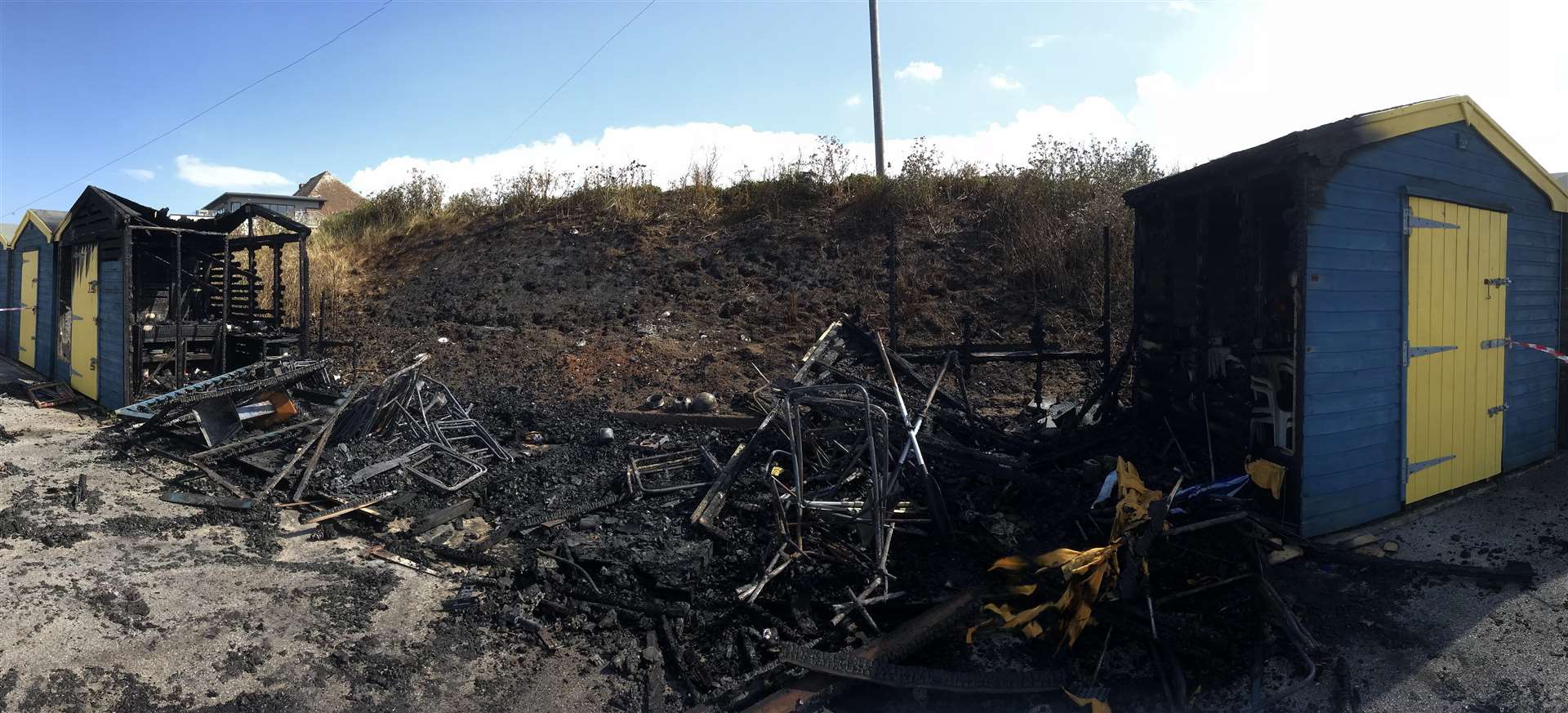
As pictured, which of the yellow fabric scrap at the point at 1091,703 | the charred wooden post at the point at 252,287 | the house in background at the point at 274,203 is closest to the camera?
the yellow fabric scrap at the point at 1091,703

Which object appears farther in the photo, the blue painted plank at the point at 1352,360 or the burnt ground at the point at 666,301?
the burnt ground at the point at 666,301

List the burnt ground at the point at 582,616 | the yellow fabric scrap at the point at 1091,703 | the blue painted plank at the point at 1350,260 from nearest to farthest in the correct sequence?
the yellow fabric scrap at the point at 1091,703 → the burnt ground at the point at 582,616 → the blue painted plank at the point at 1350,260

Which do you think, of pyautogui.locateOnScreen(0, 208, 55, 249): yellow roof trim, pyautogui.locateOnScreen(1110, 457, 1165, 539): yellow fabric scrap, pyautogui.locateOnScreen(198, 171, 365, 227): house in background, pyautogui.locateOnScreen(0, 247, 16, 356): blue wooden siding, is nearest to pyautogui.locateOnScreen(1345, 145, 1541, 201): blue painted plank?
pyautogui.locateOnScreen(1110, 457, 1165, 539): yellow fabric scrap

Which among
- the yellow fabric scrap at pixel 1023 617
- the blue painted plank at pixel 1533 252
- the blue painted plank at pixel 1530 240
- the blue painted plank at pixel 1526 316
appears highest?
the blue painted plank at pixel 1530 240

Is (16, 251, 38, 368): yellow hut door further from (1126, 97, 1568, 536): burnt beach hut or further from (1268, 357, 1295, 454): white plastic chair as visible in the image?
(1268, 357, 1295, 454): white plastic chair

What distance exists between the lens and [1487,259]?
689 centimetres

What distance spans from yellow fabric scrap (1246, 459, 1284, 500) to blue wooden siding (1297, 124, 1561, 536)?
0.49 feet

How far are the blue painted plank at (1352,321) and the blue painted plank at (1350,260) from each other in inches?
12.0

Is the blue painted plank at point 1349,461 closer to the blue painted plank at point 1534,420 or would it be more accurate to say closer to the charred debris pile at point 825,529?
the charred debris pile at point 825,529

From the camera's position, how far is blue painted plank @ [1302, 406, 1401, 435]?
227 inches

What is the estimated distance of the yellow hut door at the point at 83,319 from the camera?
38.8 ft

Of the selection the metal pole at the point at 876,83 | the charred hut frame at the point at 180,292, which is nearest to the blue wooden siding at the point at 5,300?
the charred hut frame at the point at 180,292

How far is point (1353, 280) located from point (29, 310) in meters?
20.0

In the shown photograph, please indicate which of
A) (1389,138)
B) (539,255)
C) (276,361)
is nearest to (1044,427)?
(1389,138)
